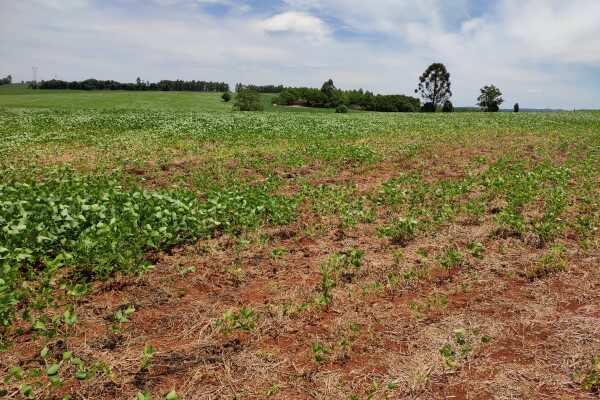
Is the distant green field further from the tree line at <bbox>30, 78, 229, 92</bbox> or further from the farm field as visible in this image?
the farm field

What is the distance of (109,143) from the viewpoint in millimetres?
19156

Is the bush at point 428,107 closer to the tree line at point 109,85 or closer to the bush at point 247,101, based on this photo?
the bush at point 247,101

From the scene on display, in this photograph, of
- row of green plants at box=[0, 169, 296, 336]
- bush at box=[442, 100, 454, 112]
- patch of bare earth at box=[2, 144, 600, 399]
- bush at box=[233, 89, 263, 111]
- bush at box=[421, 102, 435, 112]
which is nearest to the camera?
patch of bare earth at box=[2, 144, 600, 399]

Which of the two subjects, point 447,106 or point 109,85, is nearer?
point 447,106

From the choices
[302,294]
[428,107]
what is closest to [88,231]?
[302,294]

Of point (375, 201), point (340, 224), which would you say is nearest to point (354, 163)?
point (375, 201)

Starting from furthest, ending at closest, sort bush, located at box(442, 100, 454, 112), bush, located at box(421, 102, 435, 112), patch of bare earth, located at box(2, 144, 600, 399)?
bush, located at box(421, 102, 435, 112) → bush, located at box(442, 100, 454, 112) → patch of bare earth, located at box(2, 144, 600, 399)

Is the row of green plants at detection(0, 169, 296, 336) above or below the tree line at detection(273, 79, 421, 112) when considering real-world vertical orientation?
below

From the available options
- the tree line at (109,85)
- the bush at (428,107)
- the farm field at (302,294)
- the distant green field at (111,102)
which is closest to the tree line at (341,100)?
the bush at (428,107)

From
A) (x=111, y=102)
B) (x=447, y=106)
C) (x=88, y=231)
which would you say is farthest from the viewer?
(x=447, y=106)

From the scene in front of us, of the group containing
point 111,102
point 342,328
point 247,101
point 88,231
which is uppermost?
point 247,101

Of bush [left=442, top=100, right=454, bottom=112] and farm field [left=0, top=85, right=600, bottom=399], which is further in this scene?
bush [left=442, top=100, right=454, bottom=112]

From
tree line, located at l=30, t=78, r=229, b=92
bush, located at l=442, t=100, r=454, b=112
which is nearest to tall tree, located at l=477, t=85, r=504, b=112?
bush, located at l=442, t=100, r=454, b=112

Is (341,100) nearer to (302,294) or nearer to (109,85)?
(109,85)
